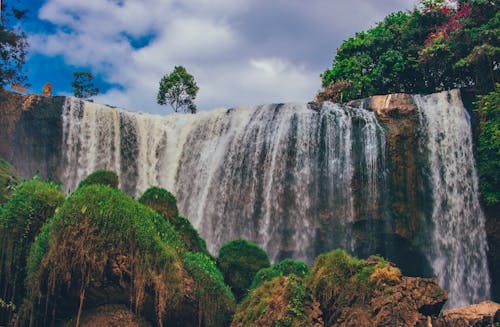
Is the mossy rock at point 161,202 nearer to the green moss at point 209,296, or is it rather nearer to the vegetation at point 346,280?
the green moss at point 209,296

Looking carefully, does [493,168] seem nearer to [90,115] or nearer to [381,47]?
[381,47]

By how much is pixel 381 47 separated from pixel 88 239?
2237cm

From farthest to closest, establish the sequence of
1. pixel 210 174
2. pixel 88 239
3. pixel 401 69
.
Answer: pixel 401 69 < pixel 210 174 < pixel 88 239

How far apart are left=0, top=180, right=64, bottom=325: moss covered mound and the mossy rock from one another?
2.17m

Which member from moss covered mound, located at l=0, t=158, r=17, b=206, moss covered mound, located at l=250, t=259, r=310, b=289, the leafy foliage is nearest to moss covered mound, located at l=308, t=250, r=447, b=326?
moss covered mound, located at l=250, t=259, r=310, b=289

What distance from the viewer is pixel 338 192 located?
740 inches

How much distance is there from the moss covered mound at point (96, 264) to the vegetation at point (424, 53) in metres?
16.3

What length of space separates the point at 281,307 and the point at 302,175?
11.3 metres

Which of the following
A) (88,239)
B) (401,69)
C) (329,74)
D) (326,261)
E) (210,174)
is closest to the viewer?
(88,239)

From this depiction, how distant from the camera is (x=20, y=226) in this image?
355 inches

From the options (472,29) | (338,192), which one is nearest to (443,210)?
(338,192)

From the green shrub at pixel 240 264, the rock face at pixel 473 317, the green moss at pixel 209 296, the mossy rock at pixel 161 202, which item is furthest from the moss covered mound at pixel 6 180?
the rock face at pixel 473 317

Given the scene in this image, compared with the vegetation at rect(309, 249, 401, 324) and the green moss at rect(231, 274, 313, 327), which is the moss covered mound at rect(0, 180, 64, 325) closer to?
the green moss at rect(231, 274, 313, 327)

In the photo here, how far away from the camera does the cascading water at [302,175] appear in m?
18.2
